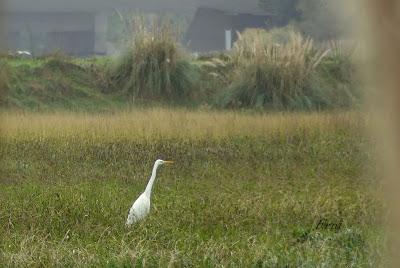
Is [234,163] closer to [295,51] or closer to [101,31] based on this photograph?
[295,51]

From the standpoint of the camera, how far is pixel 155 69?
10031 millimetres

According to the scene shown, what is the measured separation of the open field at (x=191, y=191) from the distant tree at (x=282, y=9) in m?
3.29

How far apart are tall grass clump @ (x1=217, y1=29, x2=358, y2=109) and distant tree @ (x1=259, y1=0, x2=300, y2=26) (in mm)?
1813

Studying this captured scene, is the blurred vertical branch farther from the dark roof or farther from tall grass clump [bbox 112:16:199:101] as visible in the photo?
the dark roof

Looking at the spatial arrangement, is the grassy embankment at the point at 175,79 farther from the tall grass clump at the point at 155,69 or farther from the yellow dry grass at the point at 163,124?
the yellow dry grass at the point at 163,124

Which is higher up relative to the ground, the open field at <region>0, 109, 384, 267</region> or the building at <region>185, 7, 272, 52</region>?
the building at <region>185, 7, 272, 52</region>

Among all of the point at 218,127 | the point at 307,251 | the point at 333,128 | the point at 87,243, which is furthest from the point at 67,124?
the point at 307,251

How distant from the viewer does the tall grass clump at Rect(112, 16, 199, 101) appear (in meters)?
9.95

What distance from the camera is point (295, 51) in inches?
392

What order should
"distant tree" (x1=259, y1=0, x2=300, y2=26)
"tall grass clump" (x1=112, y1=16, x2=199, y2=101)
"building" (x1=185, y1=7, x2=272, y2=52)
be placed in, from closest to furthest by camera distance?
"tall grass clump" (x1=112, y1=16, x2=199, y2=101) < "distant tree" (x1=259, y1=0, x2=300, y2=26) < "building" (x1=185, y1=7, x2=272, y2=52)

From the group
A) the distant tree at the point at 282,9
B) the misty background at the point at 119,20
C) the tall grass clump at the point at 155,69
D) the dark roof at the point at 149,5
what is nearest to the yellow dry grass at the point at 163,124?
the tall grass clump at the point at 155,69

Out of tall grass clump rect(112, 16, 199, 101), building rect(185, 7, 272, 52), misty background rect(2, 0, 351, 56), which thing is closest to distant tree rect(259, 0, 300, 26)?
misty background rect(2, 0, 351, 56)

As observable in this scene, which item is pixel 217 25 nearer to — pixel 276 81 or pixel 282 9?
pixel 282 9

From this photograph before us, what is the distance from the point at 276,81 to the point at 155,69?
128 cm
